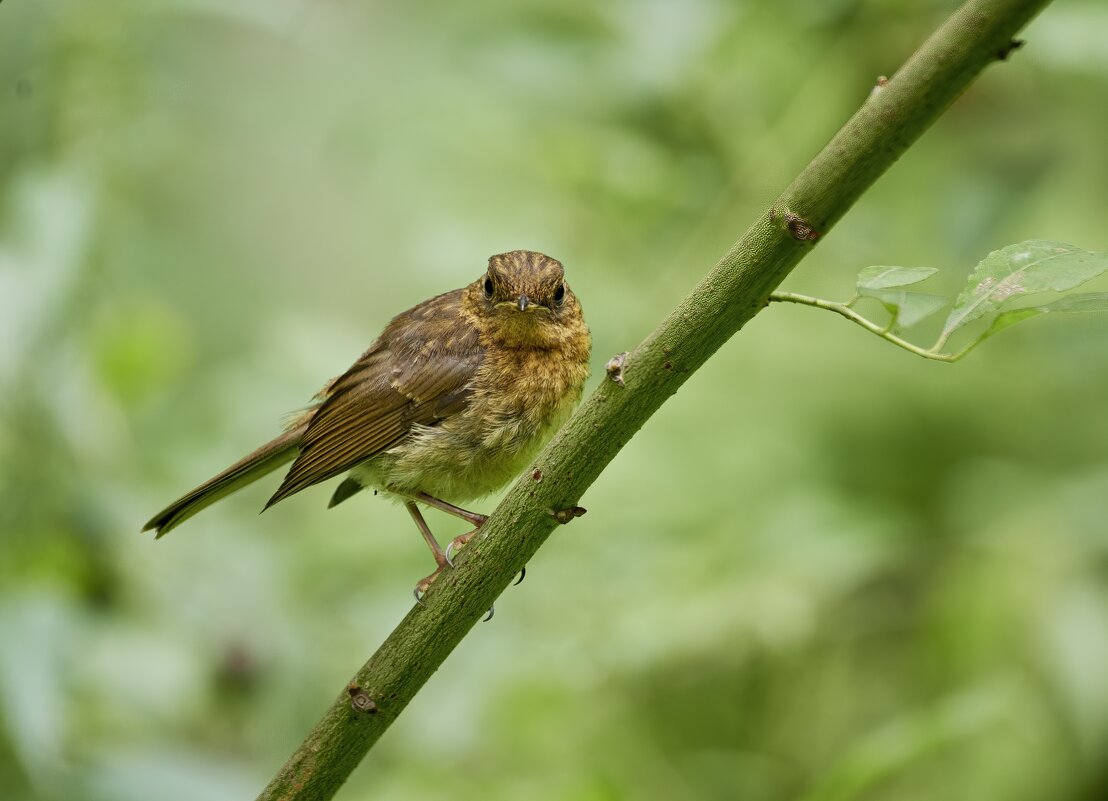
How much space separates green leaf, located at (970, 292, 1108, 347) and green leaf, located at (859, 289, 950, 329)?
3.1 inches

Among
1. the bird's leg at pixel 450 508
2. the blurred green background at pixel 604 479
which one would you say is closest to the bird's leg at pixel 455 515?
the bird's leg at pixel 450 508

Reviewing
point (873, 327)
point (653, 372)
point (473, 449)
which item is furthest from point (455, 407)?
point (873, 327)

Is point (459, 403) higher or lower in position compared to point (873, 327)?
higher

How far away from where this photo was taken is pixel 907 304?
6.01ft

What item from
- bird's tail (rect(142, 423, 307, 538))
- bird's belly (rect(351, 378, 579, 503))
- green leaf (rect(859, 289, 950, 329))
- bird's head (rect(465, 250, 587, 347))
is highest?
bird's head (rect(465, 250, 587, 347))

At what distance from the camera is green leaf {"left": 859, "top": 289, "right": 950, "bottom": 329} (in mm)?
1808

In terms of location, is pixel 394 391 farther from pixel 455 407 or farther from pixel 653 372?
pixel 653 372

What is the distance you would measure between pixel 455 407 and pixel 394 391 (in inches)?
9.0

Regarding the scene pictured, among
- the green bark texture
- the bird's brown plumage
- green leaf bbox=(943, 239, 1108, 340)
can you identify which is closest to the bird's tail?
the bird's brown plumage

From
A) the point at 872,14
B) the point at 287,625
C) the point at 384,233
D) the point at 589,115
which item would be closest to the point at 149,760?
the point at 287,625

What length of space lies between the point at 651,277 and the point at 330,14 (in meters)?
2.32

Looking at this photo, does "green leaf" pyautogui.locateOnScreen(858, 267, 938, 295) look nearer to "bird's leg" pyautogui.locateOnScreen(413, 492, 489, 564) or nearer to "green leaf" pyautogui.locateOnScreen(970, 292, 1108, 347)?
"green leaf" pyautogui.locateOnScreen(970, 292, 1108, 347)

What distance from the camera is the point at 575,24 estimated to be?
13.2 ft

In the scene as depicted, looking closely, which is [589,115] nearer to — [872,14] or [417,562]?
[872,14]
